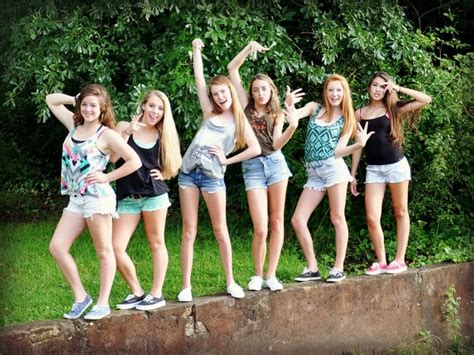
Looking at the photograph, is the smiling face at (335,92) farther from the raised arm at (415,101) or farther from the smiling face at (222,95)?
the smiling face at (222,95)

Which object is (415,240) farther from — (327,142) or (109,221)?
(109,221)

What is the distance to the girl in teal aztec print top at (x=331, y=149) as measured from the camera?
24.0 ft

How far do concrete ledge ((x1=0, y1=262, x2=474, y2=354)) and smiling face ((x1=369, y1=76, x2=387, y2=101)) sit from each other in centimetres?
150

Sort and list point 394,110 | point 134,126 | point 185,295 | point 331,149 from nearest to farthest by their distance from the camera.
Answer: point 134,126
point 185,295
point 331,149
point 394,110

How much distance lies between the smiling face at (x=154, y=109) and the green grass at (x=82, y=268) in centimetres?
143

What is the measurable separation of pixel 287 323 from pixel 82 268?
1.85m

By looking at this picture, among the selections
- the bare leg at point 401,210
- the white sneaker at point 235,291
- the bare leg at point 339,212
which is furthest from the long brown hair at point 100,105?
the bare leg at point 401,210

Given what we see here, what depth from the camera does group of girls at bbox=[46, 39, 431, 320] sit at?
626 centimetres

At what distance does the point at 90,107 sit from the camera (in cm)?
621

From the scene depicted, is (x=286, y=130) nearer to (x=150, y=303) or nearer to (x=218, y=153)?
(x=218, y=153)

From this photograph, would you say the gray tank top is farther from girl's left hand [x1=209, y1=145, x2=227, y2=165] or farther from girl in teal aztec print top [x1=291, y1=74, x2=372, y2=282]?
girl in teal aztec print top [x1=291, y1=74, x2=372, y2=282]

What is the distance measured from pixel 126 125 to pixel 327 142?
65.3 inches

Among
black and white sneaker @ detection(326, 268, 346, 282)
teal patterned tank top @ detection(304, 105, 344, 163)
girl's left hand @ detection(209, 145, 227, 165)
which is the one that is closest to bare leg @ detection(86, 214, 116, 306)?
girl's left hand @ detection(209, 145, 227, 165)

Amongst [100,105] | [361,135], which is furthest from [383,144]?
[100,105]
